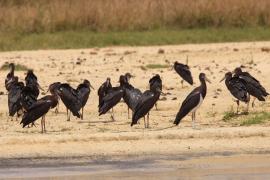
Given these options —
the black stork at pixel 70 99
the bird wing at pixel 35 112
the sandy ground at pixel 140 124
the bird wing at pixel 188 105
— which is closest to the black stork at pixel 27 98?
the sandy ground at pixel 140 124

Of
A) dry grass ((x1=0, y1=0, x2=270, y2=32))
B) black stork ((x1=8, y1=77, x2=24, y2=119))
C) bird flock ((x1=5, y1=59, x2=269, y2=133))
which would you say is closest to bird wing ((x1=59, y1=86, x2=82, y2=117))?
bird flock ((x1=5, y1=59, x2=269, y2=133))

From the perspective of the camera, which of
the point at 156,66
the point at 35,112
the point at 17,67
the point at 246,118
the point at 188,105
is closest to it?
the point at 35,112

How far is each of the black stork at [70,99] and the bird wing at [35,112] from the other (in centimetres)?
97

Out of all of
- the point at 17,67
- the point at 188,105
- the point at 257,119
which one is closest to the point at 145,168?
the point at 188,105

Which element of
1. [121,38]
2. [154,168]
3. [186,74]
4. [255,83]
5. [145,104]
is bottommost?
[154,168]

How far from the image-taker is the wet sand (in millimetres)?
12328

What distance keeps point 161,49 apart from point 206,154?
1509 centimetres

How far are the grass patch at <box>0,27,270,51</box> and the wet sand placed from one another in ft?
54.3

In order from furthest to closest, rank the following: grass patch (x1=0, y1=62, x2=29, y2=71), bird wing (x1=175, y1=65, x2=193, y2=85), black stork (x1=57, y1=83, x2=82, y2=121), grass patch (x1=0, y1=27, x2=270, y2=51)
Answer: grass patch (x1=0, y1=27, x2=270, y2=51) < grass patch (x1=0, y1=62, x2=29, y2=71) < bird wing (x1=175, y1=65, x2=193, y2=85) < black stork (x1=57, y1=83, x2=82, y2=121)

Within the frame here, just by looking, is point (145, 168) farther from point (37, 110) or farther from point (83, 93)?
point (83, 93)

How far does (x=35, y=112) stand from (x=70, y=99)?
1514mm

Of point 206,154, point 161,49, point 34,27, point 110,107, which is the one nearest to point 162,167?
point 206,154

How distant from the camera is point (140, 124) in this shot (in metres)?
16.9

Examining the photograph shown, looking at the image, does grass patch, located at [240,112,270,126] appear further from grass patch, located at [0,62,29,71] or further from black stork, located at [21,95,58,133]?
grass patch, located at [0,62,29,71]
